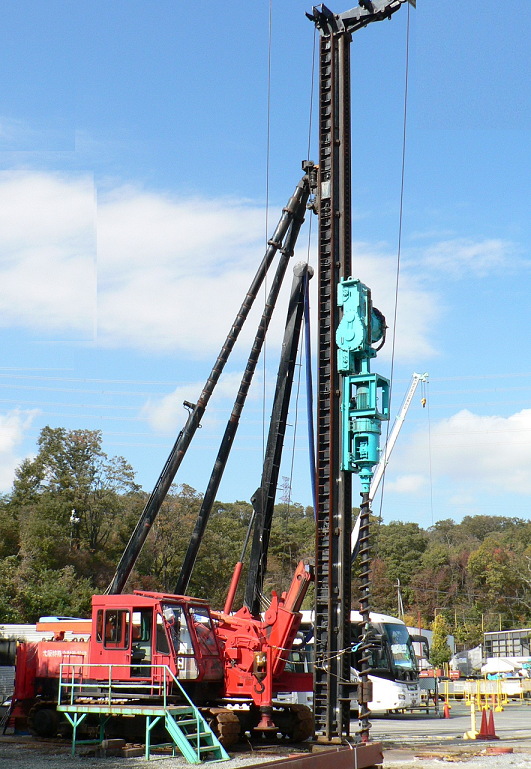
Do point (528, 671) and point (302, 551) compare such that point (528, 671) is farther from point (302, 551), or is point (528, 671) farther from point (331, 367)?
point (331, 367)

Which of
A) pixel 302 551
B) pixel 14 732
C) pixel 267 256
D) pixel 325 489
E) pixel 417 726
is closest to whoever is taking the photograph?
pixel 325 489

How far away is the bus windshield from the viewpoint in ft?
92.9

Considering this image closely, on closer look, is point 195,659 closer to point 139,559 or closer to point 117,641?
point 117,641

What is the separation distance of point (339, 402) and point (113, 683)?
743 centimetres

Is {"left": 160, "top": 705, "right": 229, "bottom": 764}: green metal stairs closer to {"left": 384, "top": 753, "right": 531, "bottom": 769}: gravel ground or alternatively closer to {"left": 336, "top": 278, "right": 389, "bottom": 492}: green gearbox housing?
{"left": 384, "top": 753, "right": 531, "bottom": 769}: gravel ground

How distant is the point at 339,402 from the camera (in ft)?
42.7

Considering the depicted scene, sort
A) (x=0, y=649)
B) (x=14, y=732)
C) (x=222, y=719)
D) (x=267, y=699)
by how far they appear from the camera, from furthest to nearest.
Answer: (x=0, y=649) → (x=14, y=732) → (x=267, y=699) → (x=222, y=719)

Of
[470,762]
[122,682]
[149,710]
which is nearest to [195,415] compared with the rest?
[122,682]

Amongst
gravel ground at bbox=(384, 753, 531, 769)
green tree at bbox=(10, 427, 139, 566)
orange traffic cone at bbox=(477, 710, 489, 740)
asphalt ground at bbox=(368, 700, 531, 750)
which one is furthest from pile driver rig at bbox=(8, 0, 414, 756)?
green tree at bbox=(10, 427, 139, 566)

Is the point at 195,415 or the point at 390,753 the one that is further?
the point at 195,415

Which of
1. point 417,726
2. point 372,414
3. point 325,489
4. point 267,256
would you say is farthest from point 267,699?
point 267,256

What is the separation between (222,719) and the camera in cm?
1485

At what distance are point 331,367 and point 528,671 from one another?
5070 cm

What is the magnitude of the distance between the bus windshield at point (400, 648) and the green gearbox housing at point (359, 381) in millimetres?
17915
